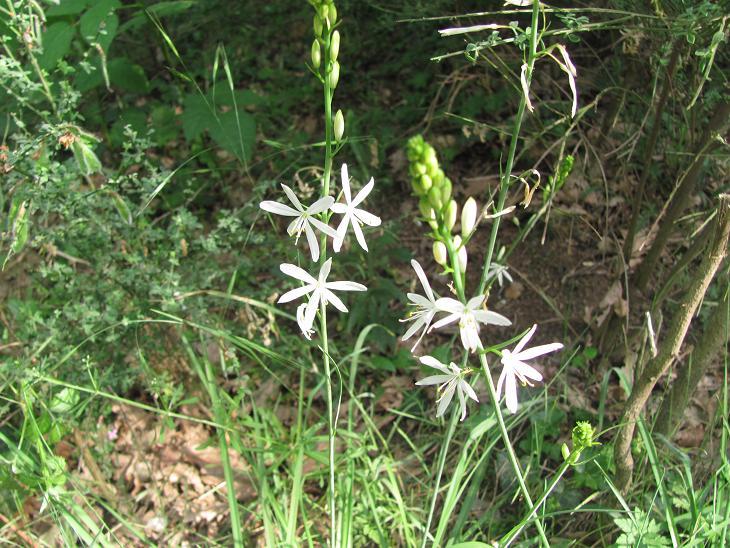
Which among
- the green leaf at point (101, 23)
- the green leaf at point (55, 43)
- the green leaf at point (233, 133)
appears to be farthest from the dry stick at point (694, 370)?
the green leaf at point (55, 43)

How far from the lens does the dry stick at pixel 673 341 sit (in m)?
1.80

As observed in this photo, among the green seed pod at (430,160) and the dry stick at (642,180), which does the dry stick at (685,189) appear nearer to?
the dry stick at (642,180)

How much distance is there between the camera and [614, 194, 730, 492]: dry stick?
1.80 m

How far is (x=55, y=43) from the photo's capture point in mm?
2766

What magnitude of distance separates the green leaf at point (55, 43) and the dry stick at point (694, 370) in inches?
98.9

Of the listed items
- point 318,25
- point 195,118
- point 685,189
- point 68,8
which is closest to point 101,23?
point 68,8

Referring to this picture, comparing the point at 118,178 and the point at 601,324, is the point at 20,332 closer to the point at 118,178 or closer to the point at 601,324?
the point at 118,178

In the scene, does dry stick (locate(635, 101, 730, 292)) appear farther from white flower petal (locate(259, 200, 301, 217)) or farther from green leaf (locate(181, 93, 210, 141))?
green leaf (locate(181, 93, 210, 141))

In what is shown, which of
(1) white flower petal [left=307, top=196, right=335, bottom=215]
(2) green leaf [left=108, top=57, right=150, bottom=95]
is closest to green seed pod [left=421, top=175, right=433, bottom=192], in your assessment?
(1) white flower petal [left=307, top=196, right=335, bottom=215]

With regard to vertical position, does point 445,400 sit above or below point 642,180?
above

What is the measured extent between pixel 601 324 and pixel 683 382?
754mm

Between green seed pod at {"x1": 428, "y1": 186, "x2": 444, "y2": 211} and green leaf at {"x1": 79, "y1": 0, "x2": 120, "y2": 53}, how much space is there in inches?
76.0

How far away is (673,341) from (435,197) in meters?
1.05

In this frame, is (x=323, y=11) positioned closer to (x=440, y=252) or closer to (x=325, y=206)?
(x=325, y=206)
